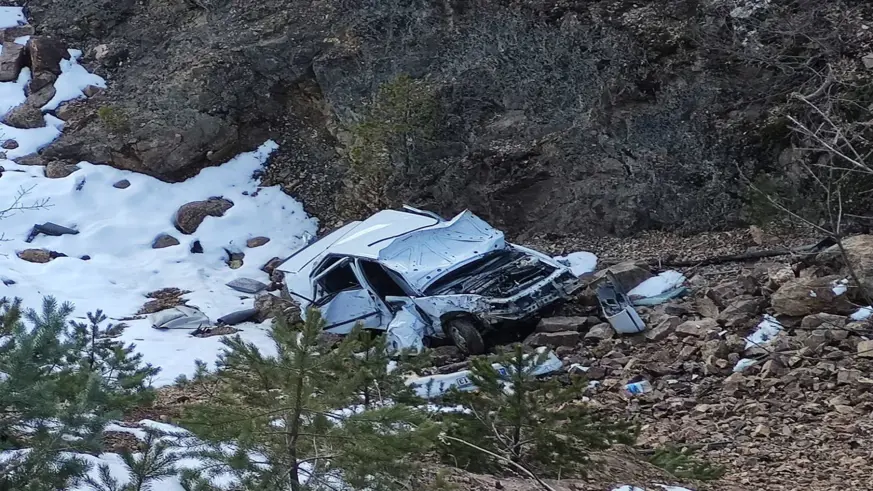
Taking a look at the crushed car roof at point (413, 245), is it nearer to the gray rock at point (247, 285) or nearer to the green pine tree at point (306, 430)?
the gray rock at point (247, 285)

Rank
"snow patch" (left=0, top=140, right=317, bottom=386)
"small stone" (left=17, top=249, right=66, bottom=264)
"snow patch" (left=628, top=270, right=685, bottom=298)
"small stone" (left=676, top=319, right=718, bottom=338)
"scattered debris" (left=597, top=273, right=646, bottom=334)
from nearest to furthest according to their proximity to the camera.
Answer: "small stone" (left=676, top=319, right=718, bottom=338) → "scattered debris" (left=597, top=273, right=646, bottom=334) → "snow patch" (left=628, top=270, right=685, bottom=298) → "snow patch" (left=0, top=140, right=317, bottom=386) → "small stone" (left=17, top=249, right=66, bottom=264)

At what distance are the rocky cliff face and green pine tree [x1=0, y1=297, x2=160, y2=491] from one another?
10035 mm

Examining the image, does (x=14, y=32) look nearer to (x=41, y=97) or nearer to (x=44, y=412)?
(x=41, y=97)

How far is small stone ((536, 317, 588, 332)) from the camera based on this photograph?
8398 millimetres

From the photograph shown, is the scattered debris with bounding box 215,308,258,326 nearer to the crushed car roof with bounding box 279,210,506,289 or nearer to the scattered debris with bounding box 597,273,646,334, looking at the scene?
the crushed car roof with bounding box 279,210,506,289

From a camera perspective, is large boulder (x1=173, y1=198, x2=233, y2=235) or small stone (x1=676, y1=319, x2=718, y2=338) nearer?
small stone (x1=676, y1=319, x2=718, y2=338)

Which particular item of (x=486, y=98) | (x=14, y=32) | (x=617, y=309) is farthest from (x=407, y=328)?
(x=14, y=32)

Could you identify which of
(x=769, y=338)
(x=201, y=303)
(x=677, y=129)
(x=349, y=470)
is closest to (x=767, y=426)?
→ (x=769, y=338)

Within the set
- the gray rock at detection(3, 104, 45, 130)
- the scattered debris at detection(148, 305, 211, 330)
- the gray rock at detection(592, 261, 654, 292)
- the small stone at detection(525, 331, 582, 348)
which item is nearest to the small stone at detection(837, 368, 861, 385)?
the small stone at detection(525, 331, 582, 348)

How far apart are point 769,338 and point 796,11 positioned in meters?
6.72

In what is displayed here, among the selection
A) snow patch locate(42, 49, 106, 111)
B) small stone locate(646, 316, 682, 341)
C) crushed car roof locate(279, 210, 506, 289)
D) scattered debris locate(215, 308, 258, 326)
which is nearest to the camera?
small stone locate(646, 316, 682, 341)

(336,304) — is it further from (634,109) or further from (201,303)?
(634,109)

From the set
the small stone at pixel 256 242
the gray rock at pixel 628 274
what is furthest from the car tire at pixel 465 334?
the small stone at pixel 256 242

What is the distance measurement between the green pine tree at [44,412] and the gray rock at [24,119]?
46.8 feet
